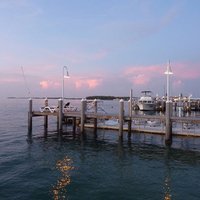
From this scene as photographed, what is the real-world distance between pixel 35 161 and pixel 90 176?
202 inches

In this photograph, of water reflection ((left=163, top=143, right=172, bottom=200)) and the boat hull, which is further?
the boat hull

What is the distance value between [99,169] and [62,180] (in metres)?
2.82

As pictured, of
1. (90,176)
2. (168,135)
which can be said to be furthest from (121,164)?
(168,135)

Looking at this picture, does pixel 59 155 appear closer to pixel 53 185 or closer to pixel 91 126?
pixel 53 185

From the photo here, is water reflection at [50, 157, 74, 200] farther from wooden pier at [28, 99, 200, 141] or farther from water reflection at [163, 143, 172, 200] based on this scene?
wooden pier at [28, 99, 200, 141]

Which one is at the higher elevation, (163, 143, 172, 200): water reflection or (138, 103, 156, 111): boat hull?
(138, 103, 156, 111): boat hull

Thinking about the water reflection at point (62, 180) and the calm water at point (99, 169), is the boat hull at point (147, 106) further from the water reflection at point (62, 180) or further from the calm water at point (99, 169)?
the water reflection at point (62, 180)

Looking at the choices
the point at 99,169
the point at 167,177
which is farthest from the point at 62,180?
the point at 167,177

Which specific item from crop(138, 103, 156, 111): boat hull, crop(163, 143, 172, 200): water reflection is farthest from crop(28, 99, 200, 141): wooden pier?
crop(138, 103, 156, 111): boat hull

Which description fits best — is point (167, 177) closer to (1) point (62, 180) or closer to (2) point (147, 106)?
(1) point (62, 180)

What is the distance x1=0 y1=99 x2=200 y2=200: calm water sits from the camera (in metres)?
10.0

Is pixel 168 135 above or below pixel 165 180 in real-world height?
above

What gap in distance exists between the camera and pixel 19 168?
13.1m

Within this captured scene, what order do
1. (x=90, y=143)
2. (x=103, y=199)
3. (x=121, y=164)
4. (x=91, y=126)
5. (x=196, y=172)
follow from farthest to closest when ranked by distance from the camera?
(x=91, y=126) → (x=90, y=143) → (x=121, y=164) → (x=196, y=172) → (x=103, y=199)
